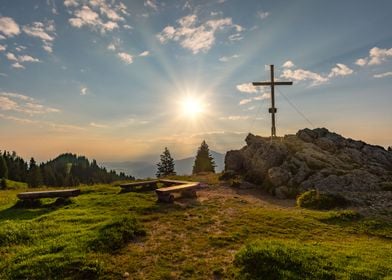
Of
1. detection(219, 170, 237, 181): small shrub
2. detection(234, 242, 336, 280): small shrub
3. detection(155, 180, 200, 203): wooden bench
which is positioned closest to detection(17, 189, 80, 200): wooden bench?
detection(155, 180, 200, 203): wooden bench

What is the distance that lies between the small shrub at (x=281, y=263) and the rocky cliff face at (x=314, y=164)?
12589mm

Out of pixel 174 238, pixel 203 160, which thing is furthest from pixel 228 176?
pixel 203 160

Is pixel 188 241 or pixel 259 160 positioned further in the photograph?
pixel 259 160

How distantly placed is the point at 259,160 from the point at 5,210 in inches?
893

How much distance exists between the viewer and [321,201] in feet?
67.7

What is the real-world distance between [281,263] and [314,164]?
20394 millimetres

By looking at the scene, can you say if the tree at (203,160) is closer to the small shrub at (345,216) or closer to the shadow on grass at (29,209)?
the shadow on grass at (29,209)

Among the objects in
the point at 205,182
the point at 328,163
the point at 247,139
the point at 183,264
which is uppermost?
the point at 247,139

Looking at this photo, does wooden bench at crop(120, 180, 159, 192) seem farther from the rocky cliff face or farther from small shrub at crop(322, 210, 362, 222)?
small shrub at crop(322, 210, 362, 222)

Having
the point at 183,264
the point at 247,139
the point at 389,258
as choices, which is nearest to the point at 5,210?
the point at 183,264

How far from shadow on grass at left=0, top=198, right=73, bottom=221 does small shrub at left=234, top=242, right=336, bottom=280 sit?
12.7 metres

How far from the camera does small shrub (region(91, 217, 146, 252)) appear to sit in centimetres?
1148

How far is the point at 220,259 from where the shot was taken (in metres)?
10.6

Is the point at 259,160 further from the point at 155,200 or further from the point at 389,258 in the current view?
the point at 389,258
